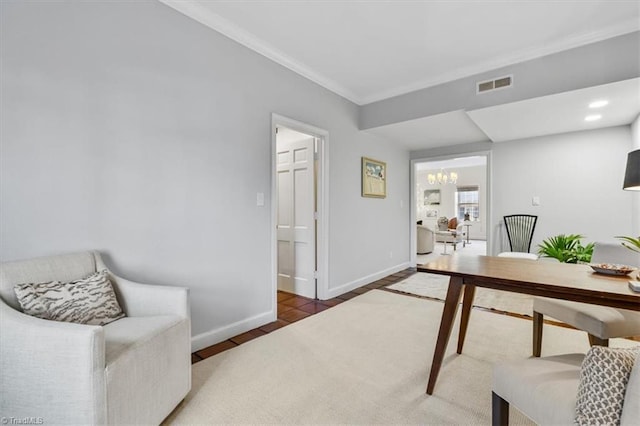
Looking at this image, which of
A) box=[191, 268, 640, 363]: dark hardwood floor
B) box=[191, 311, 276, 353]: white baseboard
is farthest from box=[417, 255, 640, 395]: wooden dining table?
box=[191, 311, 276, 353]: white baseboard

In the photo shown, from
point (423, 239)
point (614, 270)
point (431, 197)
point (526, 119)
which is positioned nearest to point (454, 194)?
point (431, 197)

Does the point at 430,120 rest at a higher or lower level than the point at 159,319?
higher

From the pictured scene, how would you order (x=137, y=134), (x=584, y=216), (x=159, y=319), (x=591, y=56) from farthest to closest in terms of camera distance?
1. (x=584, y=216)
2. (x=591, y=56)
3. (x=137, y=134)
4. (x=159, y=319)

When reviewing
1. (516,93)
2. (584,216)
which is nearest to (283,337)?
(516,93)

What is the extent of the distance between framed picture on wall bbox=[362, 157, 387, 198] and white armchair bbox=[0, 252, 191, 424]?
10.5 ft

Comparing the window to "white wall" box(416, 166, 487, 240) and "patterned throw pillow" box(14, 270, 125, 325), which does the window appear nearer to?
"white wall" box(416, 166, 487, 240)

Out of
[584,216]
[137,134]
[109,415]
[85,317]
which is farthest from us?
[584,216]

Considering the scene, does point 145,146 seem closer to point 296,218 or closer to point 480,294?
point 296,218

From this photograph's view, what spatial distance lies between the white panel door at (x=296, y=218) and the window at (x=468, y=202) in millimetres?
8463

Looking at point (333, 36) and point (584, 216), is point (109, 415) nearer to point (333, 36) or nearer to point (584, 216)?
point (333, 36)

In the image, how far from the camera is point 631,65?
2408mm

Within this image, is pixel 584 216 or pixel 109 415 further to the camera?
pixel 584 216

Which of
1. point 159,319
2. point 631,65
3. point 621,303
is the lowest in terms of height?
point 159,319

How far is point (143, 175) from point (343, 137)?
8.22ft
